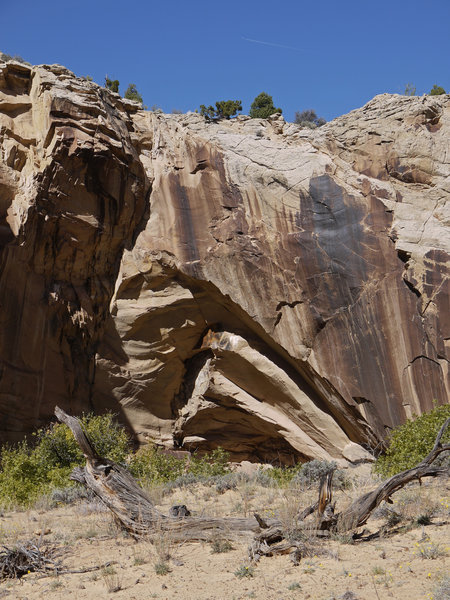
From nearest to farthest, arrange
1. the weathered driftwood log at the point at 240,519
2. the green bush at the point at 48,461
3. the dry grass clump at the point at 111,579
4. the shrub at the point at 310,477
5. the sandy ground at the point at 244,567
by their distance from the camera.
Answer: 1. the sandy ground at the point at 244,567
2. the dry grass clump at the point at 111,579
3. the weathered driftwood log at the point at 240,519
4. the shrub at the point at 310,477
5. the green bush at the point at 48,461

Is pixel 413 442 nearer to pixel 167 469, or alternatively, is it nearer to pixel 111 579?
pixel 167 469

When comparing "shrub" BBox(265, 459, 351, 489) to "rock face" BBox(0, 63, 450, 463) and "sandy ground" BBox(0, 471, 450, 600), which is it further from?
"rock face" BBox(0, 63, 450, 463)

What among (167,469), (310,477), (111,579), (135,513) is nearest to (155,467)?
(167,469)

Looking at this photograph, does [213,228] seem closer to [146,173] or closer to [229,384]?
[146,173]

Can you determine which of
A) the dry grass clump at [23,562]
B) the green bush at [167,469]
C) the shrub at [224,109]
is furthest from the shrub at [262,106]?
the dry grass clump at [23,562]

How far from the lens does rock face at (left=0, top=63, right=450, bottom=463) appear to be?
53.4ft

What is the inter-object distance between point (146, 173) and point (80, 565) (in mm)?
14852

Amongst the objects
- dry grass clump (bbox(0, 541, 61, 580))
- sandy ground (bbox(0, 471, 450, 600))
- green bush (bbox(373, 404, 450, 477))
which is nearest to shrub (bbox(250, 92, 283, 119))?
green bush (bbox(373, 404, 450, 477))

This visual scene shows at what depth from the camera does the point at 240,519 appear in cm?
795

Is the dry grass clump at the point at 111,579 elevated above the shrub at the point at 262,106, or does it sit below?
below

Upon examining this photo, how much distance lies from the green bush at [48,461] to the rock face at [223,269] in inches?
109

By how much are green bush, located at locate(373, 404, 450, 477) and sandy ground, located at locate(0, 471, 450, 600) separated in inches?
129

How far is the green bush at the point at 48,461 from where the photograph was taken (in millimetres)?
13346

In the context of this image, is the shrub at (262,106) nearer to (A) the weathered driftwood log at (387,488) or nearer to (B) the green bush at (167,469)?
(B) the green bush at (167,469)
